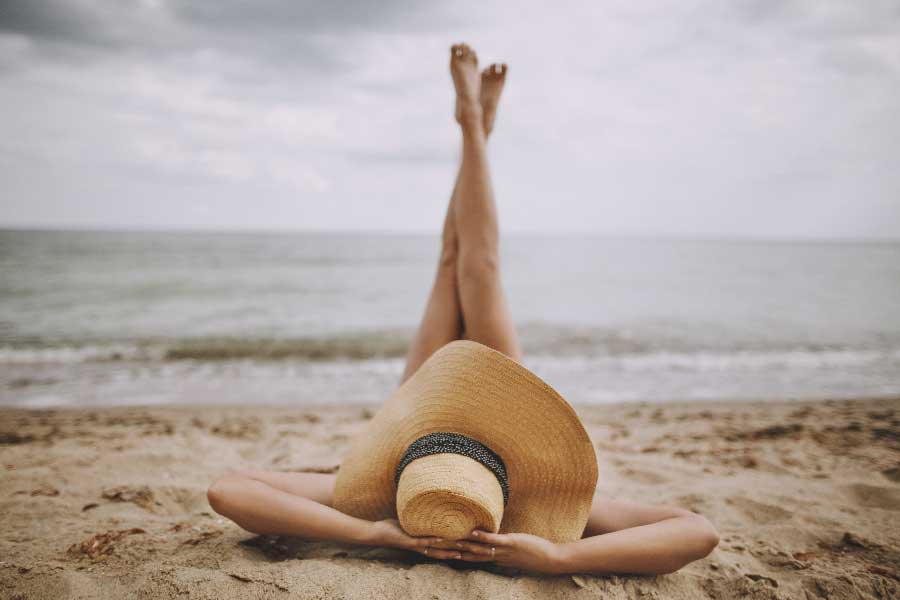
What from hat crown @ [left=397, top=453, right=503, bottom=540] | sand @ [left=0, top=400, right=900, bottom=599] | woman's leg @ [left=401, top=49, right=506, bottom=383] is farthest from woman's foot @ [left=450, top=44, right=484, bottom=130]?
sand @ [left=0, top=400, right=900, bottom=599]

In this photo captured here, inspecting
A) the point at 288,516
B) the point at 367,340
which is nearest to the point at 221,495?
the point at 288,516

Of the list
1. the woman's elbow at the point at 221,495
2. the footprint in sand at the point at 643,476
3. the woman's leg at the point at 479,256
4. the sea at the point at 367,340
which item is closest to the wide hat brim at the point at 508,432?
the woman's elbow at the point at 221,495

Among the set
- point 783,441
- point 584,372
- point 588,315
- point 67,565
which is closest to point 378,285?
point 588,315

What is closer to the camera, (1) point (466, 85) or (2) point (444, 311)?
(2) point (444, 311)

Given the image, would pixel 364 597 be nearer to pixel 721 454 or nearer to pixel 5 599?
pixel 5 599

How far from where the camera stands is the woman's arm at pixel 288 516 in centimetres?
182

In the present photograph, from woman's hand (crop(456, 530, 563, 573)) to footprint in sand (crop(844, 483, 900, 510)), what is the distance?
2120mm

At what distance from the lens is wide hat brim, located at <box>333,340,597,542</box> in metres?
1.72

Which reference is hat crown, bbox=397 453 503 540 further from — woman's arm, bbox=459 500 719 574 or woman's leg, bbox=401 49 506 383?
woman's leg, bbox=401 49 506 383

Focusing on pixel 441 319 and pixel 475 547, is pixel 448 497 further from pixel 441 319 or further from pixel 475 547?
pixel 441 319

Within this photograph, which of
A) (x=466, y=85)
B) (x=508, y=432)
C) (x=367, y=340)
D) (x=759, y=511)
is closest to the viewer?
(x=508, y=432)

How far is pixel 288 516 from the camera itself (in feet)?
6.22

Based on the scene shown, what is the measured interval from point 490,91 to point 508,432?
2482mm

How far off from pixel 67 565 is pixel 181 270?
2261 cm
